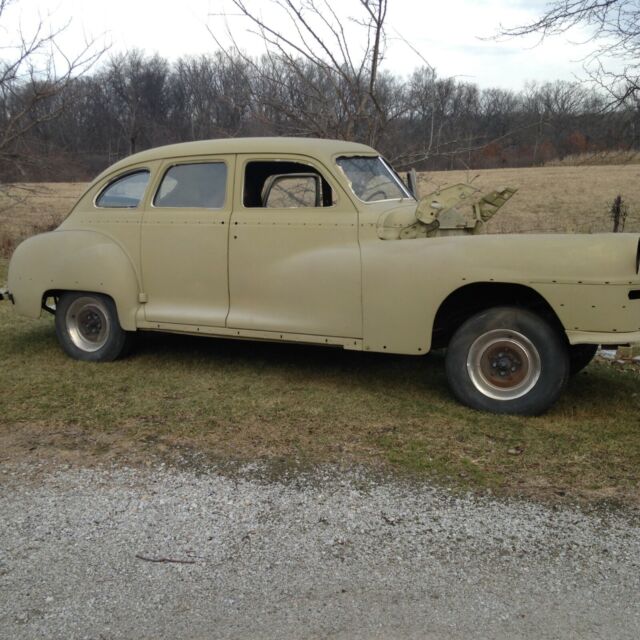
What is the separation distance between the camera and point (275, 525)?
3562mm

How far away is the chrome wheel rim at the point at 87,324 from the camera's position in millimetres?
6688

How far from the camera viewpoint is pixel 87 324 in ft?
22.3

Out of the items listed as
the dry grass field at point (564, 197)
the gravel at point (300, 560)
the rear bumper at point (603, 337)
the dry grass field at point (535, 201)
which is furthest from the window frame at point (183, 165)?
the dry grass field at point (564, 197)

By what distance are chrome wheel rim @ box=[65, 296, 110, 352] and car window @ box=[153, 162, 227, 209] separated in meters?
1.17

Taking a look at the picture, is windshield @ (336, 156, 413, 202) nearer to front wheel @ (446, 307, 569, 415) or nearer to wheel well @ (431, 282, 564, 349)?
wheel well @ (431, 282, 564, 349)

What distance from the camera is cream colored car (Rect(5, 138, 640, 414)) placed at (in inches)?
190

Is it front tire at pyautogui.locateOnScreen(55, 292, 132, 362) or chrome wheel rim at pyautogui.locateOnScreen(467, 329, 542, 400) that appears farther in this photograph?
front tire at pyautogui.locateOnScreen(55, 292, 132, 362)

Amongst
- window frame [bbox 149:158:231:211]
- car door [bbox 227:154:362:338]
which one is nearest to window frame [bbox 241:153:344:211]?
car door [bbox 227:154:362:338]

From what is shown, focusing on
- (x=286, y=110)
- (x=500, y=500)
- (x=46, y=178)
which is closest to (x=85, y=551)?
(x=500, y=500)

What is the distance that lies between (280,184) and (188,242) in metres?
0.92

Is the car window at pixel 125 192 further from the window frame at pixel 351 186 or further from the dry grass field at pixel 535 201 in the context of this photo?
the dry grass field at pixel 535 201

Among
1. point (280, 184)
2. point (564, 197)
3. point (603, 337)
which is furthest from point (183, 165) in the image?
point (564, 197)

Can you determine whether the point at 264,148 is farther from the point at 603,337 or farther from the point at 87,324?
the point at 603,337

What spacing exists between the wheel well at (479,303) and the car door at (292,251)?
634 mm
